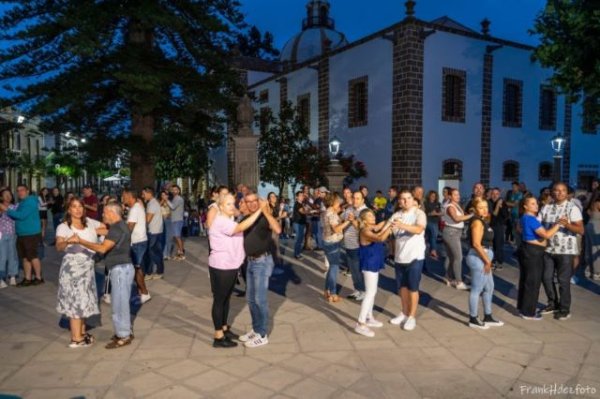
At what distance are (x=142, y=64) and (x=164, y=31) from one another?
7.45 feet

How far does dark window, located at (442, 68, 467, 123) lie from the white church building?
0.04 metres

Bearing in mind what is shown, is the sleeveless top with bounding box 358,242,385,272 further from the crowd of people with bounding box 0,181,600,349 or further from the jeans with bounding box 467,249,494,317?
the jeans with bounding box 467,249,494,317

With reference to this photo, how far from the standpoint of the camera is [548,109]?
21.6m

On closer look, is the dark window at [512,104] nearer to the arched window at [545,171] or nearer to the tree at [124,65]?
the arched window at [545,171]

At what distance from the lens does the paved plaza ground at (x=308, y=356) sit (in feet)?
13.4

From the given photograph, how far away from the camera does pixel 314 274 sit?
9109 mm

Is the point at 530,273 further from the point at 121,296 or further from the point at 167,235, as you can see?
the point at 167,235

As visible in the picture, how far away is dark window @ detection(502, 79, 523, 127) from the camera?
2019 cm

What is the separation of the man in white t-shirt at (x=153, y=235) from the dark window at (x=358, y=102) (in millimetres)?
13515

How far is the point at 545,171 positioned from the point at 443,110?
6869mm

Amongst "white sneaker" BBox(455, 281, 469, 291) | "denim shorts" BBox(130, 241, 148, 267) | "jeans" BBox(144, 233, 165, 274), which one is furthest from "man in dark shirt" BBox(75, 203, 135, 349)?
"white sneaker" BBox(455, 281, 469, 291)

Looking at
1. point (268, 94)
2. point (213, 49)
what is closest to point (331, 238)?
point (213, 49)

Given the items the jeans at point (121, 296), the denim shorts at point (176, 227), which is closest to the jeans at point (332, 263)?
the jeans at point (121, 296)

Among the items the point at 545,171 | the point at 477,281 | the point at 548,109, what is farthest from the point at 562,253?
the point at 548,109
